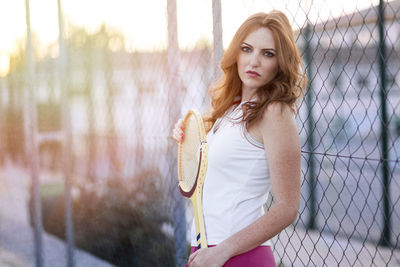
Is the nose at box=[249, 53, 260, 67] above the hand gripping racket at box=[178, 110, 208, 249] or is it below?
above

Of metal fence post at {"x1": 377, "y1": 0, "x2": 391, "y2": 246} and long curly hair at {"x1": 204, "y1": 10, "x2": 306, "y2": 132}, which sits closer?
long curly hair at {"x1": 204, "y1": 10, "x2": 306, "y2": 132}

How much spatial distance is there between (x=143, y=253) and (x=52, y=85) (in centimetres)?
165

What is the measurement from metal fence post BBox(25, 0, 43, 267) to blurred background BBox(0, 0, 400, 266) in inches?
0.4

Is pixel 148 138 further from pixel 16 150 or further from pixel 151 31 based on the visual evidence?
pixel 16 150

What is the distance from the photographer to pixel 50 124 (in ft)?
14.6

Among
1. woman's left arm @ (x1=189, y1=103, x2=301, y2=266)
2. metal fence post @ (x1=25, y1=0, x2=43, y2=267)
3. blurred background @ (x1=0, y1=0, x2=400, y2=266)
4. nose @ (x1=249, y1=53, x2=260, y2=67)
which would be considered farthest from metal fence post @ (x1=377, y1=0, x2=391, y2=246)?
metal fence post @ (x1=25, y1=0, x2=43, y2=267)

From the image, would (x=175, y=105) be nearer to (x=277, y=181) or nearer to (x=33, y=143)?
(x=277, y=181)

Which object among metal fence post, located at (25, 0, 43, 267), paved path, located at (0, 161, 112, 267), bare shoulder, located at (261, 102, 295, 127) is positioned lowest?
paved path, located at (0, 161, 112, 267)

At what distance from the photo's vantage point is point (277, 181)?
4.23ft

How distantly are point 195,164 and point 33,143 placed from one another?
9.51 ft

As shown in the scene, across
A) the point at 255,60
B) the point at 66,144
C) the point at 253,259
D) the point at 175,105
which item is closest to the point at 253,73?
the point at 255,60

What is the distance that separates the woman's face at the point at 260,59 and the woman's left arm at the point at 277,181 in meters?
0.15

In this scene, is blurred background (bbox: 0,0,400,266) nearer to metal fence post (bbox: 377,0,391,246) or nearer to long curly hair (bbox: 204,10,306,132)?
metal fence post (bbox: 377,0,391,246)

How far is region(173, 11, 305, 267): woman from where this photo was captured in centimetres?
129
